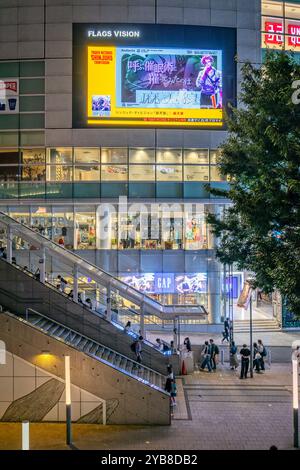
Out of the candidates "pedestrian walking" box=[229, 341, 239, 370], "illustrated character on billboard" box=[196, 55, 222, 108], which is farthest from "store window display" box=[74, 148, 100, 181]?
"pedestrian walking" box=[229, 341, 239, 370]

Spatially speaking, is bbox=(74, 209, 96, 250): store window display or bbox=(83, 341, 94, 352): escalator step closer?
bbox=(83, 341, 94, 352): escalator step

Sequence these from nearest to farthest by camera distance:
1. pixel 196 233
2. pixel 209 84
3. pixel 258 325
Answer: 1. pixel 209 84
2. pixel 196 233
3. pixel 258 325

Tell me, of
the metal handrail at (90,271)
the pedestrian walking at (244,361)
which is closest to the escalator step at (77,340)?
the metal handrail at (90,271)

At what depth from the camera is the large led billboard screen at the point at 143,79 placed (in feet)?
106

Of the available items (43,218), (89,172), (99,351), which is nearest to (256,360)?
(99,351)

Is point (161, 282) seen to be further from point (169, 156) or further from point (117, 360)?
point (117, 360)

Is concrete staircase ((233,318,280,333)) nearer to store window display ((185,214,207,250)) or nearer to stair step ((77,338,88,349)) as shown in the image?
store window display ((185,214,207,250))

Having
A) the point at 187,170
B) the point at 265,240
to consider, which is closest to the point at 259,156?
the point at 265,240

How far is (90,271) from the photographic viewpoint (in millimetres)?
20312

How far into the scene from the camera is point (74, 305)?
1955cm

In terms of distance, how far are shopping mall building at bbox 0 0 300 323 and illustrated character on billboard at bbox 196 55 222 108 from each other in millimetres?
61

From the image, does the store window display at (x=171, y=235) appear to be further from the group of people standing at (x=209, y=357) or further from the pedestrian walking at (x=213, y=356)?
the pedestrian walking at (x=213, y=356)

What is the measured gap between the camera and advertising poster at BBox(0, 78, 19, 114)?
32.8m

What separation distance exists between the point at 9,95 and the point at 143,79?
26.9 feet
